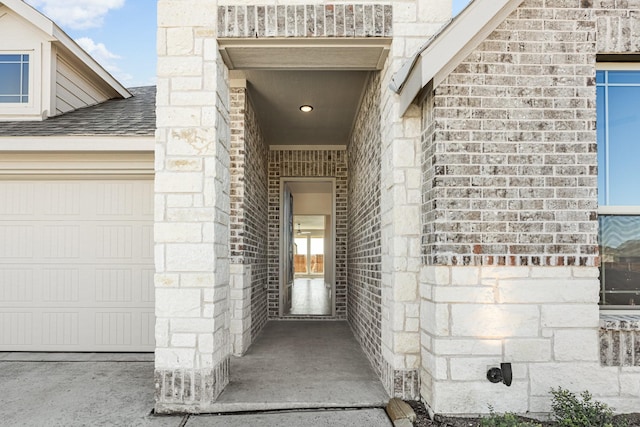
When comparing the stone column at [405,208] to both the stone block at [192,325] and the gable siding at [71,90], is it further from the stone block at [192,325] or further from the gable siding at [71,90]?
the gable siding at [71,90]

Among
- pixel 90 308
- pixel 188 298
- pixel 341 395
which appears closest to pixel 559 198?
pixel 341 395

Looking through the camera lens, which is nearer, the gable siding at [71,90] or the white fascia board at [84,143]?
the white fascia board at [84,143]

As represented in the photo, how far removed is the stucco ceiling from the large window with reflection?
229cm

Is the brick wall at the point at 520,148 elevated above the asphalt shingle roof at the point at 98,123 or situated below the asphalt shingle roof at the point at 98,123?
below

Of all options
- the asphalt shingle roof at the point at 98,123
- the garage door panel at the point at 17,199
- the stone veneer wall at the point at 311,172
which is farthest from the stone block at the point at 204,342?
the stone veneer wall at the point at 311,172

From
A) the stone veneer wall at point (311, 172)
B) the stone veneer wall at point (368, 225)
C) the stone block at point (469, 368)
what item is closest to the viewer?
the stone block at point (469, 368)

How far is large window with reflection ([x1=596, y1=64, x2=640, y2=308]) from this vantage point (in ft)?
10.4

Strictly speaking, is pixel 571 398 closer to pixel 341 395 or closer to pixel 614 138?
pixel 341 395

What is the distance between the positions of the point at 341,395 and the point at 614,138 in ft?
9.17

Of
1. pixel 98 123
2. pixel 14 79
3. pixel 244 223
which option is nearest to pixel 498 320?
pixel 244 223

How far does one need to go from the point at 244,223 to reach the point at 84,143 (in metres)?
1.88

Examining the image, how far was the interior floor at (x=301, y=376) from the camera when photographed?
326 centimetres

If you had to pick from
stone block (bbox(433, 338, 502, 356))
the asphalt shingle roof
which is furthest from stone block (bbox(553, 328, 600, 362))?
the asphalt shingle roof

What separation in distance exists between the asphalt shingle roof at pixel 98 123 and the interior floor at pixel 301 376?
2.70 meters
